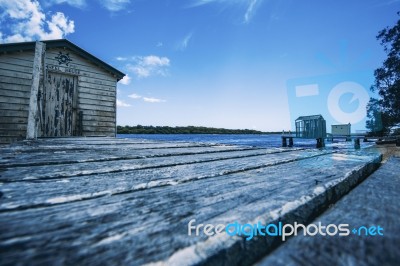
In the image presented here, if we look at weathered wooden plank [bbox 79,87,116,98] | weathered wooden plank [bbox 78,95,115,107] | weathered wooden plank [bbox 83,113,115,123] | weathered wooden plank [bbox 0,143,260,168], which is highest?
weathered wooden plank [bbox 79,87,116,98]

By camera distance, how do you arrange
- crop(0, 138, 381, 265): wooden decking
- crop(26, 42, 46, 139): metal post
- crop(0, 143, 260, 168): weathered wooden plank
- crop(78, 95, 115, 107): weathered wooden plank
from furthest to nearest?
crop(78, 95, 115, 107): weathered wooden plank < crop(26, 42, 46, 139): metal post < crop(0, 143, 260, 168): weathered wooden plank < crop(0, 138, 381, 265): wooden decking

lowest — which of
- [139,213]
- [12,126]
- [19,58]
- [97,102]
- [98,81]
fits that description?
[139,213]

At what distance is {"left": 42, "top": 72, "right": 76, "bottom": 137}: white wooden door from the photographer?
26.8 feet

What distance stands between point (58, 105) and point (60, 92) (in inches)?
21.2

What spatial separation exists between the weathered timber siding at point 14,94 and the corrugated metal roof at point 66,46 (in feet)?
0.89

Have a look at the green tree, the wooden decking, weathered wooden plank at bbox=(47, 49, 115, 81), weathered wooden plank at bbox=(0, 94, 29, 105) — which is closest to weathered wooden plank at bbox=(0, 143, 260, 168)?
the wooden decking

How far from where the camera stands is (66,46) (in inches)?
334

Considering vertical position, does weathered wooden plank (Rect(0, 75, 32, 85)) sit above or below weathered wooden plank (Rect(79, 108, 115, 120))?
above

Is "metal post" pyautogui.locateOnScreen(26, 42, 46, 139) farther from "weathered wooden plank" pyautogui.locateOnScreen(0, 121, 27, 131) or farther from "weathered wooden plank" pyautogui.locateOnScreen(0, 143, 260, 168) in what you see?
"weathered wooden plank" pyautogui.locateOnScreen(0, 121, 27, 131)

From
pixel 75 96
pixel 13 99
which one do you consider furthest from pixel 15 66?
pixel 75 96

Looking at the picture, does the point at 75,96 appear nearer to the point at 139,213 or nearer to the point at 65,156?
the point at 65,156

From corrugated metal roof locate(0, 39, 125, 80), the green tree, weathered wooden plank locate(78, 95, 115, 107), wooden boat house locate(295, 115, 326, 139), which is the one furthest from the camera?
the green tree

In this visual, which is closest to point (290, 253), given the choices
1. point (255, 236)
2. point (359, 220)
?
point (255, 236)

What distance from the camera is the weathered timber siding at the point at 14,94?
7.20 metres
